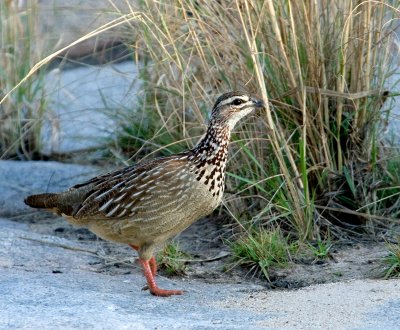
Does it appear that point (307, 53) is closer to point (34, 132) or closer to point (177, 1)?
point (177, 1)

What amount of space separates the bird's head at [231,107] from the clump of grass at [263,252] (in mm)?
781

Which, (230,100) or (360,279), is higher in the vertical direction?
(230,100)

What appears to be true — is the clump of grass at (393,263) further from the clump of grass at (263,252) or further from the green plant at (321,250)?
the clump of grass at (263,252)

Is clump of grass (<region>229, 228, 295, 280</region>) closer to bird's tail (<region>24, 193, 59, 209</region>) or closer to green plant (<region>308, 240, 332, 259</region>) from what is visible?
green plant (<region>308, 240, 332, 259</region>)

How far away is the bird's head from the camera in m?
6.21

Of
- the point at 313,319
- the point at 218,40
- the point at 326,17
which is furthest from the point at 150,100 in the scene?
the point at 313,319

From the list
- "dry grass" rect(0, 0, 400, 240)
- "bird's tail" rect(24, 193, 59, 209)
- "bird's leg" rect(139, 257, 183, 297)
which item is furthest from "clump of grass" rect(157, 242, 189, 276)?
"bird's tail" rect(24, 193, 59, 209)

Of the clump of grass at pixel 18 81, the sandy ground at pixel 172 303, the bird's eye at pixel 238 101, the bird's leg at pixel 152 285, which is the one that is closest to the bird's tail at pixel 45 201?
the sandy ground at pixel 172 303

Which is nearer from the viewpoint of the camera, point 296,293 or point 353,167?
point 296,293

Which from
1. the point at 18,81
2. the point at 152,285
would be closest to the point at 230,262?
the point at 152,285

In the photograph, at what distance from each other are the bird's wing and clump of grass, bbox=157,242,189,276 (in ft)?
2.03

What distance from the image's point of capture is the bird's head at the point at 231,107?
6.21 m

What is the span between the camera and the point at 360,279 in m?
6.00

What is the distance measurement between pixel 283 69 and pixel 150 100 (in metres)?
1.72
